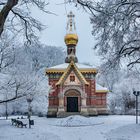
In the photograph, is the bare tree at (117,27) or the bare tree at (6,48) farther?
the bare tree at (6,48)

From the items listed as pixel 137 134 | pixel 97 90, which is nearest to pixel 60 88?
pixel 97 90

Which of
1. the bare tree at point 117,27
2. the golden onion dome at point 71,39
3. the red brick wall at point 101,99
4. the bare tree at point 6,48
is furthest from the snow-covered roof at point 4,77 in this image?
the golden onion dome at point 71,39

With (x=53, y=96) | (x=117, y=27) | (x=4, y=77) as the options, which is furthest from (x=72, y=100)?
(x=117, y=27)

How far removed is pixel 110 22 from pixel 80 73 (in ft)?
76.6

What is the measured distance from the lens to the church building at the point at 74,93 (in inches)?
1368

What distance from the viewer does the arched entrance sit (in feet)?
115

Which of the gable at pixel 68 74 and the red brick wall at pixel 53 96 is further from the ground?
the gable at pixel 68 74

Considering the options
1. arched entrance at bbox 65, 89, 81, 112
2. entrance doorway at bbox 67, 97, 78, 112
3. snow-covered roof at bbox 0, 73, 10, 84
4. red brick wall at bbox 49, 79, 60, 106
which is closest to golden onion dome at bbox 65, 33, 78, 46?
red brick wall at bbox 49, 79, 60, 106

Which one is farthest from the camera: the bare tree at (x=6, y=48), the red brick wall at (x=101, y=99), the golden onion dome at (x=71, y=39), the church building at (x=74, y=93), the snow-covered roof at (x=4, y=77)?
the golden onion dome at (x=71, y=39)

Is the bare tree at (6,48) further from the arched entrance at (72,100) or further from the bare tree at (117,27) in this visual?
the arched entrance at (72,100)

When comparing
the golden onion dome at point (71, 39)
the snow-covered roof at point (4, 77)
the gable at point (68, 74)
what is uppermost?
the golden onion dome at point (71, 39)

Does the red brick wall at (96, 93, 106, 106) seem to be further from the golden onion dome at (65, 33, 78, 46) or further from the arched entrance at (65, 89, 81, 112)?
the golden onion dome at (65, 33, 78, 46)

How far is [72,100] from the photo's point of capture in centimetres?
3519

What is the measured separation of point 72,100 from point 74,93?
2.96 feet
